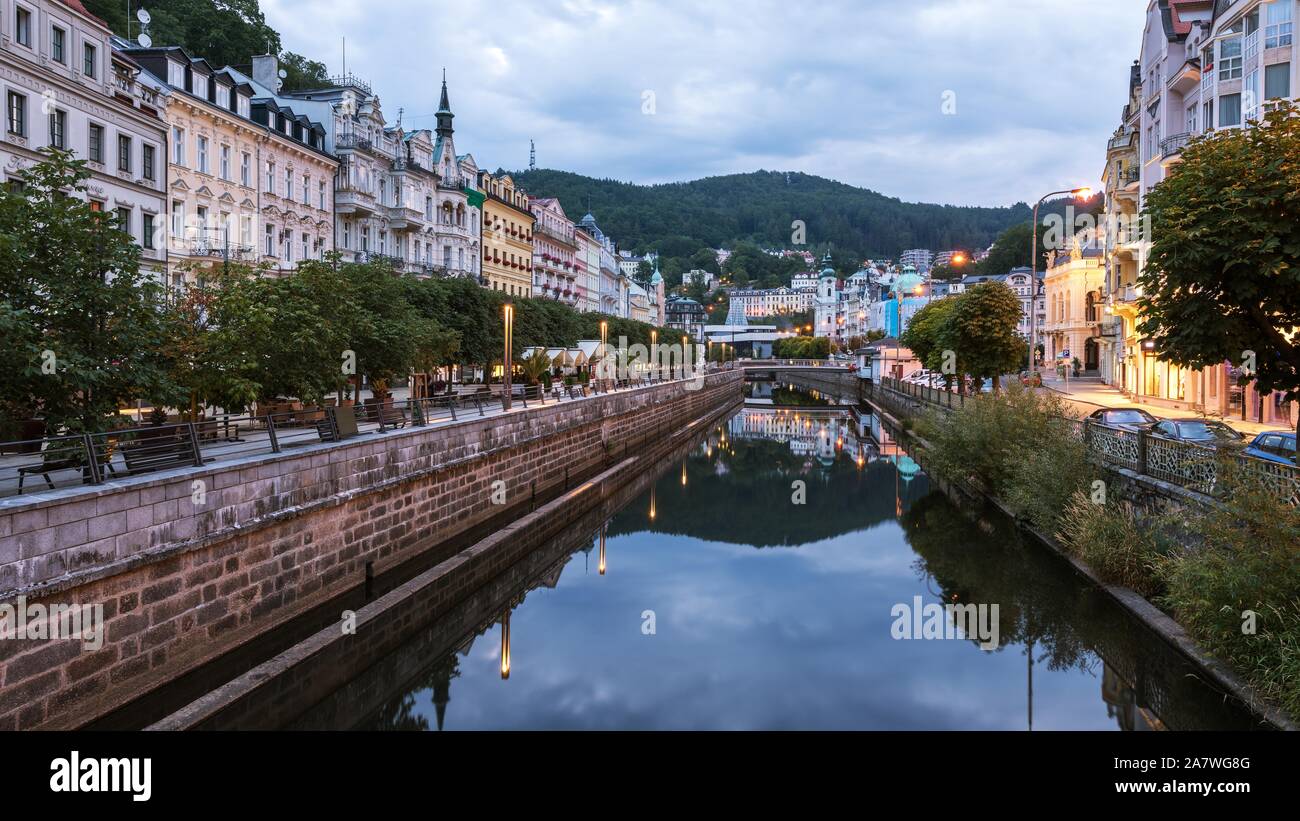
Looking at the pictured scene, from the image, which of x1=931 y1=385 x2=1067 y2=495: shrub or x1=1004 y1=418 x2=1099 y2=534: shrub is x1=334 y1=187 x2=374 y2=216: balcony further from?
x1=1004 y1=418 x2=1099 y2=534: shrub

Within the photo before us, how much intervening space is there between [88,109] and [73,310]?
19640 mm

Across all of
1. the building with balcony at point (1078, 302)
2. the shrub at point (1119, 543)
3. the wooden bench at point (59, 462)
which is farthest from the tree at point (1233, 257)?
the building with balcony at point (1078, 302)

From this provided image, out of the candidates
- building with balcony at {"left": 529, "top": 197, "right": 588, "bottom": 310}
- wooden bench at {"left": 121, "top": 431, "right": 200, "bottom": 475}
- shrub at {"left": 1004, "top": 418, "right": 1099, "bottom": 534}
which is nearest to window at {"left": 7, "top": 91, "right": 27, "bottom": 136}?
wooden bench at {"left": 121, "top": 431, "right": 200, "bottom": 475}

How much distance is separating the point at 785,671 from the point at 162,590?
32.1 feet

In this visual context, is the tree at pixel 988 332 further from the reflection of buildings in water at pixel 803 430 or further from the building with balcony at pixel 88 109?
the building with balcony at pixel 88 109

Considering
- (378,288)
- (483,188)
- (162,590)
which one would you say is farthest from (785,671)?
→ (483,188)

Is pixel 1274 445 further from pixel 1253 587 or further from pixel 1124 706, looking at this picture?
pixel 1253 587

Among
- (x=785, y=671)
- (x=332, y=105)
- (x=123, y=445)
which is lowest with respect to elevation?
(x=785, y=671)

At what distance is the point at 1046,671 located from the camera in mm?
14828

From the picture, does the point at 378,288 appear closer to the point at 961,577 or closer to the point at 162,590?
the point at 162,590

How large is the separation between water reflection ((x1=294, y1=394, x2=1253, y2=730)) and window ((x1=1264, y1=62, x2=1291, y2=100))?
1876 cm

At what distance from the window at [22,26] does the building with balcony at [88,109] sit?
0.08 feet

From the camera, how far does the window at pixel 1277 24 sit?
100 ft

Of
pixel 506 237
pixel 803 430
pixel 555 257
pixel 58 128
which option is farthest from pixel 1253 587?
pixel 555 257
